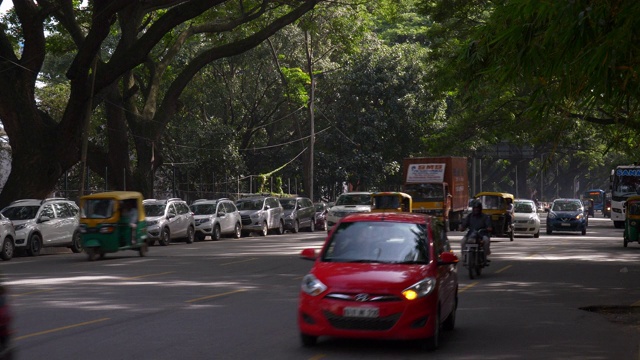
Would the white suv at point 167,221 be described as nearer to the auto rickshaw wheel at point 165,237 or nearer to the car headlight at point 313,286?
the auto rickshaw wheel at point 165,237

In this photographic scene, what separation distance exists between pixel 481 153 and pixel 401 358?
67927 mm

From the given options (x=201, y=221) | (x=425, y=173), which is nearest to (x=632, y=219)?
(x=425, y=173)

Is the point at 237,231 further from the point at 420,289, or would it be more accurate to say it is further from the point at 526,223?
the point at 420,289

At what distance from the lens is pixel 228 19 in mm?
45656

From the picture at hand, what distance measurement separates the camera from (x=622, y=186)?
5691 centimetres

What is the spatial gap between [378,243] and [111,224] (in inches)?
673

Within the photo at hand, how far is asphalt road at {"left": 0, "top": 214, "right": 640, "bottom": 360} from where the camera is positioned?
11473mm

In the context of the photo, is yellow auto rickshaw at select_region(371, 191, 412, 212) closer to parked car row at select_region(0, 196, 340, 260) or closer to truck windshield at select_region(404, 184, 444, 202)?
truck windshield at select_region(404, 184, 444, 202)

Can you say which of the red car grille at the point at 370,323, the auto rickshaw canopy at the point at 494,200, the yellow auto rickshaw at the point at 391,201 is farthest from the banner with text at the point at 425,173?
the red car grille at the point at 370,323

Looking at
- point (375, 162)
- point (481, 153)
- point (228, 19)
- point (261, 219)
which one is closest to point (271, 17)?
point (228, 19)

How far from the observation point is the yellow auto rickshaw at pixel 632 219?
34.9m

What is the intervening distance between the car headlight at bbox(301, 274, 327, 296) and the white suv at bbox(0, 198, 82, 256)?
803 inches

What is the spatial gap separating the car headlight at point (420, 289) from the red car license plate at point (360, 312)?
39 centimetres

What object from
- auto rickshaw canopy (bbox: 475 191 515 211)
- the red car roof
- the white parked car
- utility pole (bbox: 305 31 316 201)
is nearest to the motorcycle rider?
the red car roof
